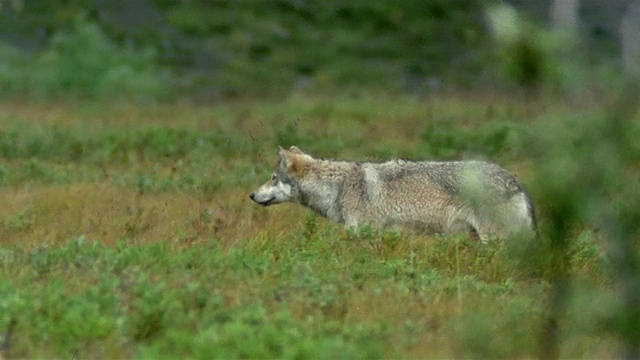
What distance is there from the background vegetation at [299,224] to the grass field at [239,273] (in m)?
0.02

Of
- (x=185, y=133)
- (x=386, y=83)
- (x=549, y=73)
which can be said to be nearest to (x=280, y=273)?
(x=549, y=73)

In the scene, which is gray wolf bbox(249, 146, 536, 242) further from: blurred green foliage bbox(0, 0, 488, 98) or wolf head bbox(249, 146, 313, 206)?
blurred green foliage bbox(0, 0, 488, 98)

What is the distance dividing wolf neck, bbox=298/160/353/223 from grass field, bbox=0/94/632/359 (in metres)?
0.23

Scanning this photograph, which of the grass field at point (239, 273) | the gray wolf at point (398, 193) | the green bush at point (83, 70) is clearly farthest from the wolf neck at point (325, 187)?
the green bush at point (83, 70)

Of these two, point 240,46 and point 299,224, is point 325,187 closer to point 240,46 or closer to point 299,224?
point 299,224

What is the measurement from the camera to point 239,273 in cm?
903

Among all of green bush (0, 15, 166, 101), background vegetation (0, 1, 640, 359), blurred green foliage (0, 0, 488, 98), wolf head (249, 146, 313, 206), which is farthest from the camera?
blurred green foliage (0, 0, 488, 98)

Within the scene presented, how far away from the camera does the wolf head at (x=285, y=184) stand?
41.6ft

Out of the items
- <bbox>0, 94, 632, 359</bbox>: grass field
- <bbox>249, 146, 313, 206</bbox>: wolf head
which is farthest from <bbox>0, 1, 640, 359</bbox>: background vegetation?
<bbox>249, 146, 313, 206</bbox>: wolf head

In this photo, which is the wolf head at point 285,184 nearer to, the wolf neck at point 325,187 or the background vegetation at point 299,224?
the wolf neck at point 325,187

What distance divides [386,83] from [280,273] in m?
21.2

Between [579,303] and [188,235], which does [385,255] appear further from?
[579,303]

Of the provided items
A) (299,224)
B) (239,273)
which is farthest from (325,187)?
(239,273)

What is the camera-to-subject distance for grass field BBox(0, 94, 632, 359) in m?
6.96
